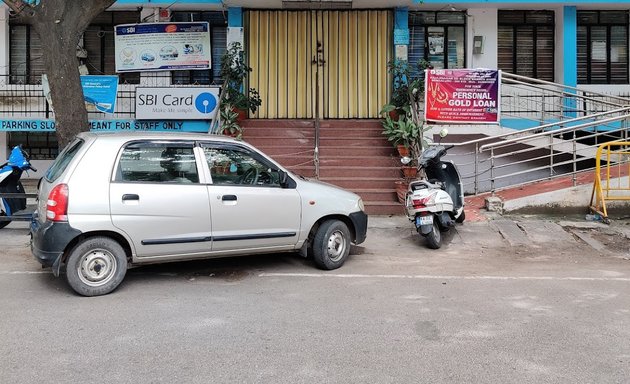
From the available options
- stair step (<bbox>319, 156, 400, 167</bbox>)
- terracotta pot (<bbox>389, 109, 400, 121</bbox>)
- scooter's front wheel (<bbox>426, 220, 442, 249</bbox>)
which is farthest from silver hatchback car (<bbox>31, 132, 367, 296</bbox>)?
terracotta pot (<bbox>389, 109, 400, 121</bbox>)

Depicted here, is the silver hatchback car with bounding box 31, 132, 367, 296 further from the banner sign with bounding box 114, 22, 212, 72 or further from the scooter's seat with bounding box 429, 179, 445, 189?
the banner sign with bounding box 114, 22, 212, 72

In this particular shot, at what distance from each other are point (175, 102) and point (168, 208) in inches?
306

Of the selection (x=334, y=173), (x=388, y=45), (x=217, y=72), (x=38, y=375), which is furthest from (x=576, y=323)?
(x=217, y=72)

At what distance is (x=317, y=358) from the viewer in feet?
13.5

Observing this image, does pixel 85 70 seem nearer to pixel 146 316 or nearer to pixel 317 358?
pixel 146 316

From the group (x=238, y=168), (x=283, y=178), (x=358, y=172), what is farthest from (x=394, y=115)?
(x=238, y=168)

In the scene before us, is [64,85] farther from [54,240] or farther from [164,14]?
[164,14]

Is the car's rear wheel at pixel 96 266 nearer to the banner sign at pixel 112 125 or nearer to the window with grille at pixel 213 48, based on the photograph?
the banner sign at pixel 112 125

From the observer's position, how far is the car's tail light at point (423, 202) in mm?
7793

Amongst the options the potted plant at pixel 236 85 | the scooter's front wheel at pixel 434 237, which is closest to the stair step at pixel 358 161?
the potted plant at pixel 236 85

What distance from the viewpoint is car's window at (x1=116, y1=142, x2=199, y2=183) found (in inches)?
229

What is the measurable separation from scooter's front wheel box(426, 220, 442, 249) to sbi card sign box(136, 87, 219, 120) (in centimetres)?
683

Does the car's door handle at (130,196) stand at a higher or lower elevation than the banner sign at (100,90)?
lower

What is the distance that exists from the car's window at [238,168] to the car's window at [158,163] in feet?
0.74
